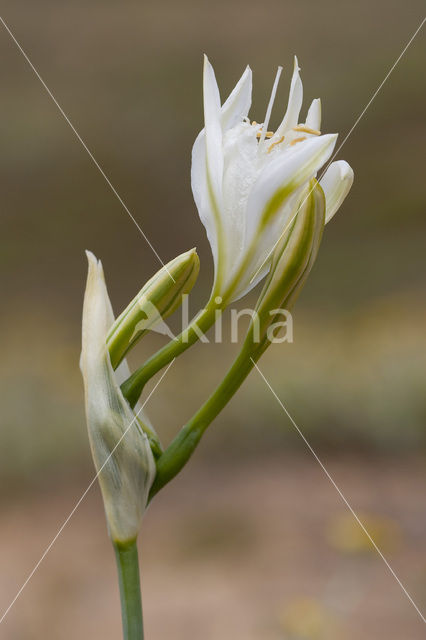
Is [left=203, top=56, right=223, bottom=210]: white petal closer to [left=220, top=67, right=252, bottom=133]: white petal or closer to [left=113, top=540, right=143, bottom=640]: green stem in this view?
[left=220, top=67, right=252, bottom=133]: white petal

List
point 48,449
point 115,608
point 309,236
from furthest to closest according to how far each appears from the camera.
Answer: point 48,449
point 115,608
point 309,236

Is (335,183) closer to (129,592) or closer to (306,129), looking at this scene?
(306,129)

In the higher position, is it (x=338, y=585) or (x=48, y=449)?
(x=48, y=449)

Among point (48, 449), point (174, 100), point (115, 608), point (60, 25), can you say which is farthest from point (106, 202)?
point (115, 608)

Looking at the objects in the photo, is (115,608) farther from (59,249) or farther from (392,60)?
(392,60)

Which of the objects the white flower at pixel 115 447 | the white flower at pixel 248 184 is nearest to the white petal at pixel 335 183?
the white flower at pixel 248 184

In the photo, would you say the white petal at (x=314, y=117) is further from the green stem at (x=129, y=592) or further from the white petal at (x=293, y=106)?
the green stem at (x=129, y=592)
